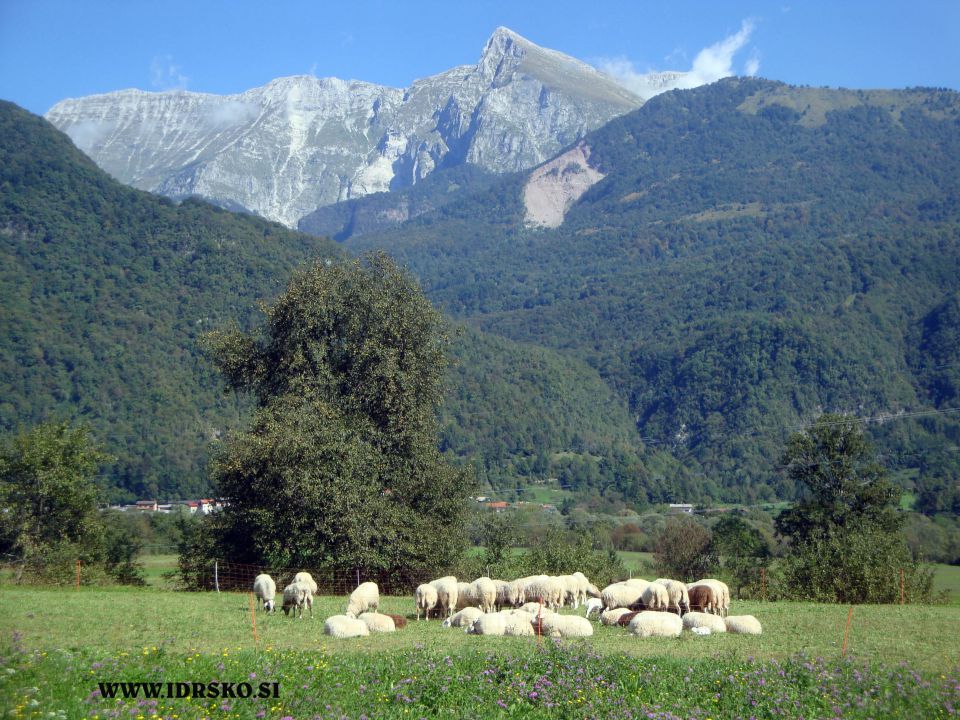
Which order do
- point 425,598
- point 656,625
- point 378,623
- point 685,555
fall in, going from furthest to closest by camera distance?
point 685,555 < point 425,598 < point 378,623 < point 656,625

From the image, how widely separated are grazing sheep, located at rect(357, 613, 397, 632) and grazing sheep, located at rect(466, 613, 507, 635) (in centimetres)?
166

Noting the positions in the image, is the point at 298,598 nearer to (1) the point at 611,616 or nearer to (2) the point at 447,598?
(2) the point at 447,598

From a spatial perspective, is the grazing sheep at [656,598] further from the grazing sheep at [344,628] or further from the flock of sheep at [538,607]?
the grazing sheep at [344,628]

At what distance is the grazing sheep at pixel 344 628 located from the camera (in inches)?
736

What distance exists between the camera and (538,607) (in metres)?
21.2

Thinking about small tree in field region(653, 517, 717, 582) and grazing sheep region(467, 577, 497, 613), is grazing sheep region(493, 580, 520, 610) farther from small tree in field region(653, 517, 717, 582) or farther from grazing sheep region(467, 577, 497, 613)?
small tree in field region(653, 517, 717, 582)

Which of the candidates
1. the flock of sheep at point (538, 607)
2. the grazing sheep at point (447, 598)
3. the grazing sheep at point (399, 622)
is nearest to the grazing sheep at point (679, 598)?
the flock of sheep at point (538, 607)

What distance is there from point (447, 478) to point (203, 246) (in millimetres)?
118646

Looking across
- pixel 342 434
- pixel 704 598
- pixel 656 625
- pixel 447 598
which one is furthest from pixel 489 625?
pixel 342 434

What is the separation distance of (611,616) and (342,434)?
44.1ft


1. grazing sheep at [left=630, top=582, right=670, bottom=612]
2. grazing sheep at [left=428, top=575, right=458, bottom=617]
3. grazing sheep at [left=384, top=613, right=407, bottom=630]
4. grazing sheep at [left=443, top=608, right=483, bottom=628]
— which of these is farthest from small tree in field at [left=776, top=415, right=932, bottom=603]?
grazing sheep at [left=384, top=613, right=407, bottom=630]

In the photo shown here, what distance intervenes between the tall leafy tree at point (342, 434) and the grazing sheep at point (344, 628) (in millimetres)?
11653

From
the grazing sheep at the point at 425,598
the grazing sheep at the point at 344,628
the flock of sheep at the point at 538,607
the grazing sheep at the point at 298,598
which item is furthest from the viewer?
the grazing sheep at the point at 425,598

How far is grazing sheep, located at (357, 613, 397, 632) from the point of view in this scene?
782 inches
